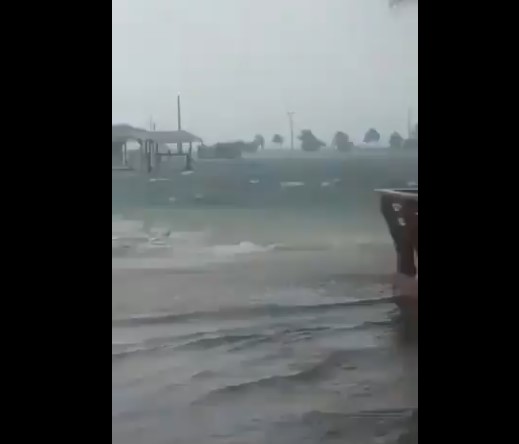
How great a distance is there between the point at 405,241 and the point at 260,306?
0.28 metres

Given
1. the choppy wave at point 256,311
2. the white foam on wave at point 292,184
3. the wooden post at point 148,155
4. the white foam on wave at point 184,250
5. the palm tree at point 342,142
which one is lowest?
the choppy wave at point 256,311

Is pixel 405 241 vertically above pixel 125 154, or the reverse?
pixel 125 154

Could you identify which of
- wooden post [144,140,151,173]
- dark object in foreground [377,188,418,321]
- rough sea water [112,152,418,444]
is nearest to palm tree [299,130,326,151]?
rough sea water [112,152,418,444]

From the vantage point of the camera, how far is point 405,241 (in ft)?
3.69

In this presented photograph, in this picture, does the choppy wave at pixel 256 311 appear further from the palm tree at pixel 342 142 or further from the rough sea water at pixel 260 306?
the palm tree at pixel 342 142

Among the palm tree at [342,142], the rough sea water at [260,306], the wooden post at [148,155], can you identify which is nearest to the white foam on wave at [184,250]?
the rough sea water at [260,306]

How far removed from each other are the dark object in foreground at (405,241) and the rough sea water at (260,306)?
2 centimetres

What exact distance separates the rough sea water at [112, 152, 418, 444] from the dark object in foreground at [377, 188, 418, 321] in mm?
20

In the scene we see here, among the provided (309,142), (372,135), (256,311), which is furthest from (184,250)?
(372,135)

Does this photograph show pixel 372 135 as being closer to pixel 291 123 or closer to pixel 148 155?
pixel 291 123

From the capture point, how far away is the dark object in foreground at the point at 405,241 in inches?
44.0
